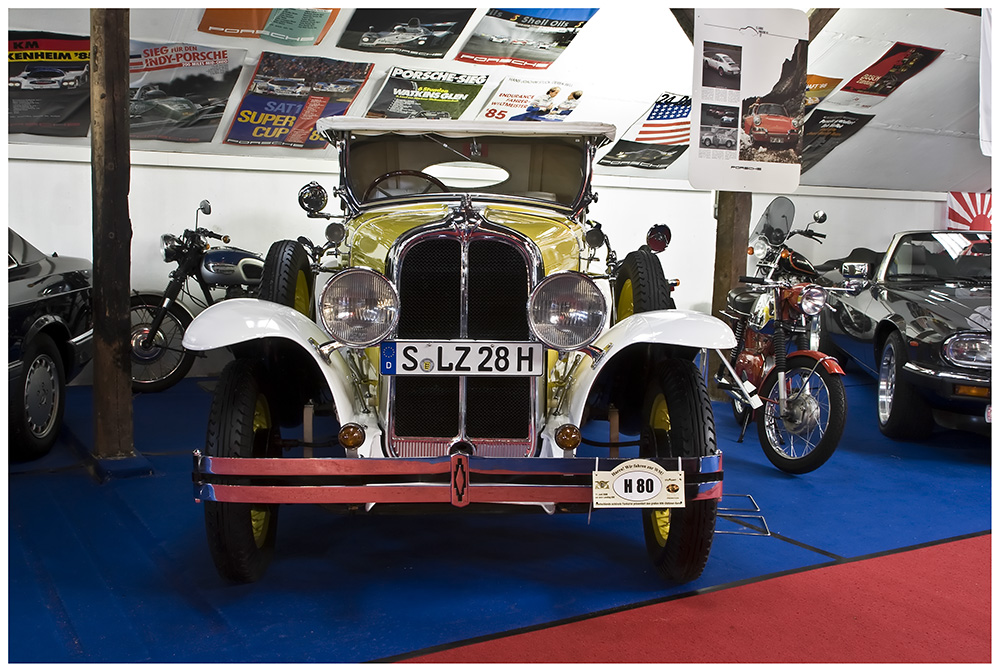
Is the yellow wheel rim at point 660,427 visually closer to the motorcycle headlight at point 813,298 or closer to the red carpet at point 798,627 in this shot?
the red carpet at point 798,627

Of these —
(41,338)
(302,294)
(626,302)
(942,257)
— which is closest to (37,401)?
(41,338)

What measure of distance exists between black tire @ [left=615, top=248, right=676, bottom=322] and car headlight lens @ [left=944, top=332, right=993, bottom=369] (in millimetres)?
2174

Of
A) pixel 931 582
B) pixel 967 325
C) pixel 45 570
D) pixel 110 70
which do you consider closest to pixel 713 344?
pixel 931 582

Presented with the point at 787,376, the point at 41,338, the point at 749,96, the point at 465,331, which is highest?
the point at 749,96

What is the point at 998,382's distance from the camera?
11.4 ft

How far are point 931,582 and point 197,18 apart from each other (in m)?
4.90

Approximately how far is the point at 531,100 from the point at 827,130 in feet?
9.59

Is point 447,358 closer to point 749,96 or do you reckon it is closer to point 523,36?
point 749,96

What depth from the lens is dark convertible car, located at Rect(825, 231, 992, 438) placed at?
4.34 meters

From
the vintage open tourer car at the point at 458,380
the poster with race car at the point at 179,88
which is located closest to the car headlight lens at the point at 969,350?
the vintage open tourer car at the point at 458,380

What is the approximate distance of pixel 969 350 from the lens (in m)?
4.32

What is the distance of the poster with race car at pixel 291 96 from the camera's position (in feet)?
17.8

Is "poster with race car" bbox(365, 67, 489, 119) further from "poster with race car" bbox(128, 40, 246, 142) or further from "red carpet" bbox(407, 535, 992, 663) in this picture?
"red carpet" bbox(407, 535, 992, 663)

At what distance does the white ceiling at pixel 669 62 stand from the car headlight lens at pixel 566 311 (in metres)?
3.42
